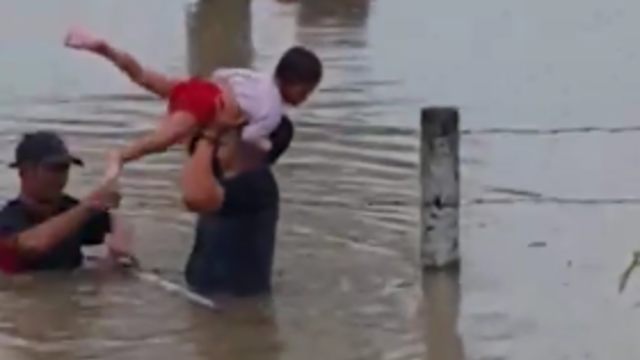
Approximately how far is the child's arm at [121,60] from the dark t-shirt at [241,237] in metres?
0.50

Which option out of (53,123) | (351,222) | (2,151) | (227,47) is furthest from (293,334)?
(227,47)

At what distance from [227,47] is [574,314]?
9203mm

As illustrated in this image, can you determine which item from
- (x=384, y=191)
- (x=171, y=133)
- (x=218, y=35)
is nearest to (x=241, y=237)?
(x=171, y=133)

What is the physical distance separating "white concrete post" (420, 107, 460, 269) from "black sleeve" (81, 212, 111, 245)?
146cm

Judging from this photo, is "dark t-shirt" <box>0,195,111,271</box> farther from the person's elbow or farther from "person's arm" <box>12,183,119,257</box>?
the person's elbow

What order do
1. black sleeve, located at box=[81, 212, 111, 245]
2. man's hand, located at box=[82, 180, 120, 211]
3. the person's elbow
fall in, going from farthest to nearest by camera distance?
black sleeve, located at box=[81, 212, 111, 245], man's hand, located at box=[82, 180, 120, 211], the person's elbow

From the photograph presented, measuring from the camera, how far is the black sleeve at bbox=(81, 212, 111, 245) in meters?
9.12

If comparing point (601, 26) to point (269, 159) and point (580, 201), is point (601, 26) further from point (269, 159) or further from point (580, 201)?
point (269, 159)

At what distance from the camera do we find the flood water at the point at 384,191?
8438 millimetres

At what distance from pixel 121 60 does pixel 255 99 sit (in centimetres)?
63

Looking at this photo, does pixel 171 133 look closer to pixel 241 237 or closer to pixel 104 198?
pixel 104 198

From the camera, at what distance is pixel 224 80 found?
27.8ft

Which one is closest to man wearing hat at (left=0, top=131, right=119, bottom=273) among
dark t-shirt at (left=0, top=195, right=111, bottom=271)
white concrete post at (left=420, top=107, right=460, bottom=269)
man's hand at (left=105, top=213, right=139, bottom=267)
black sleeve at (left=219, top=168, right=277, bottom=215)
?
dark t-shirt at (left=0, top=195, right=111, bottom=271)

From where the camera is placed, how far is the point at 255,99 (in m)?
8.50
